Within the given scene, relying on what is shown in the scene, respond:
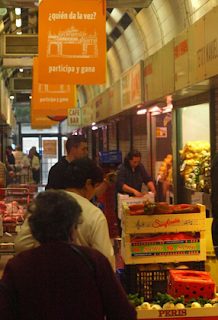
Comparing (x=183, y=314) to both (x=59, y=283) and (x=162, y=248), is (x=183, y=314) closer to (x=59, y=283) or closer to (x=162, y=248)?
(x=162, y=248)

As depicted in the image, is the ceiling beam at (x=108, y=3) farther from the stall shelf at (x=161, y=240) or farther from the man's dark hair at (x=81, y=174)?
the man's dark hair at (x=81, y=174)

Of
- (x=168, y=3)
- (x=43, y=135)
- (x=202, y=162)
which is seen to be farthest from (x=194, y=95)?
(x=43, y=135)

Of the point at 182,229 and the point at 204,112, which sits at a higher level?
the point at 204,112

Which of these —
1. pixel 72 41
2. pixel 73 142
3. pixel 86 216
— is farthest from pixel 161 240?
pixel 72 41

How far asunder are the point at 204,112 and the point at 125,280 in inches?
263

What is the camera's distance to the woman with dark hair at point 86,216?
3.91 meters

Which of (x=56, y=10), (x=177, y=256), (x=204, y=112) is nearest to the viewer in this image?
(x=177, y=256)

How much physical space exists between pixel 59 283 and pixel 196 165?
24.8 ft

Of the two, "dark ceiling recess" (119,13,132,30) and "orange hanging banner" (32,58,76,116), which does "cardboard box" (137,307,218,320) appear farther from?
"dark ceiling recess" (119,13,132,30)

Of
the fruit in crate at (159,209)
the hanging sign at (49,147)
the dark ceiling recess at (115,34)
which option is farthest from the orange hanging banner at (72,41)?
the hanging sign at (49,147)

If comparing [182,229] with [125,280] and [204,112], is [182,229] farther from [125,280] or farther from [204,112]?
[204,112]

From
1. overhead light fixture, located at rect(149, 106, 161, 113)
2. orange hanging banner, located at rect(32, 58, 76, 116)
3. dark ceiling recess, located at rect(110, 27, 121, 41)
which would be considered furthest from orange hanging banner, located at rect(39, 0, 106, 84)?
dark ceiling recess, located at rect(110, 27, 121, 41)

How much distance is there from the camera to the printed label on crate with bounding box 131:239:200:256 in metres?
5.38

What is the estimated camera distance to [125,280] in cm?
552
